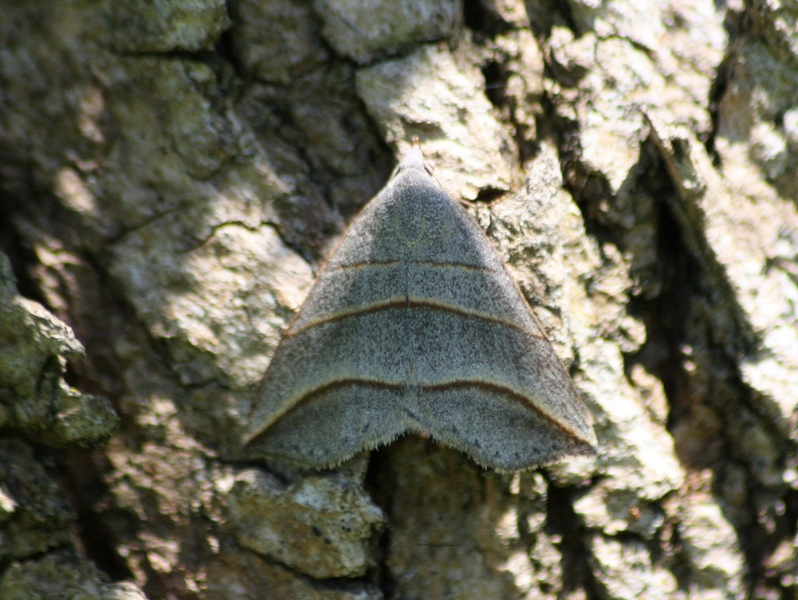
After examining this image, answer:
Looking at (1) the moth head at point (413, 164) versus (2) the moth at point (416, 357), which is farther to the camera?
(1) the moth head at point (413, 164)

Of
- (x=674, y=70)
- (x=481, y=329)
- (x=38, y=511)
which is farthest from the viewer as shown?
(x=674, y=70)

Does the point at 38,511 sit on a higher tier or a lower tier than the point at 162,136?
lower

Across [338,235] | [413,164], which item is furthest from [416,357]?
[413,164]

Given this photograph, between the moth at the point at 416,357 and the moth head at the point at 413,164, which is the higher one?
the moth head at the point at 413,164

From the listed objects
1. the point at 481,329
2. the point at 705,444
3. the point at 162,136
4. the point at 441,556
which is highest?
the point at 162,136

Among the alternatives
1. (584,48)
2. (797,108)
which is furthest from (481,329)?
(797,108)

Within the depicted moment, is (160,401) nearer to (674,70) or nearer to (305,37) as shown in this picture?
(305,37)

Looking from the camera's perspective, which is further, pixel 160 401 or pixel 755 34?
pixel 755 34
